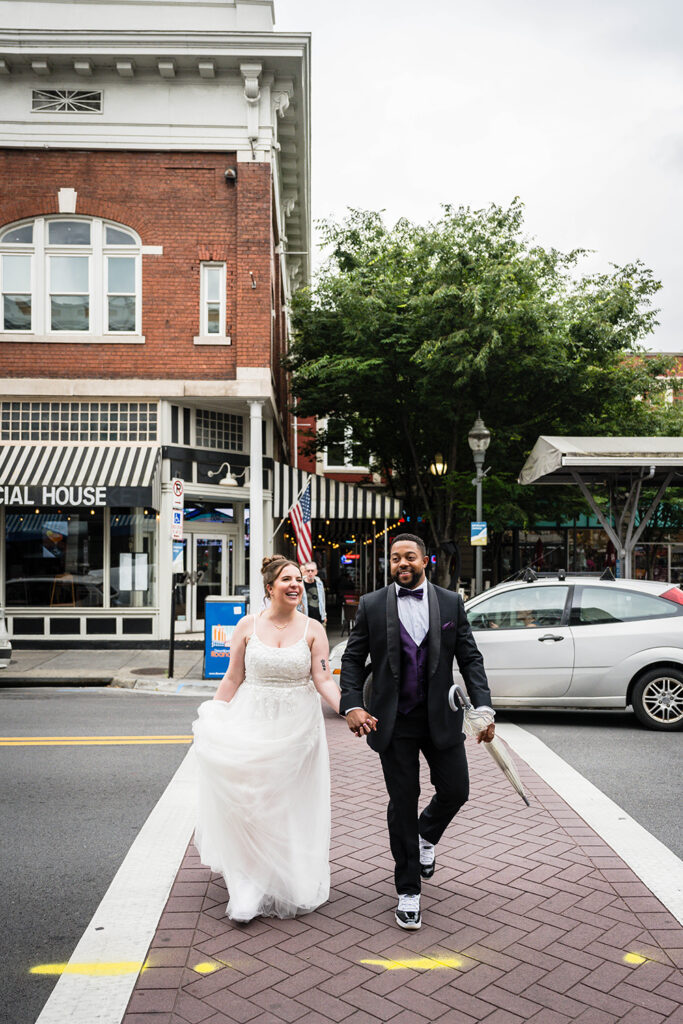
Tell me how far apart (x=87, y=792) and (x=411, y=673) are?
370cm

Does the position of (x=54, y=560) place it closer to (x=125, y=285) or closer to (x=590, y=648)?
(x=125, y=285)

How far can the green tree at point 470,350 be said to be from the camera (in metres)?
18.2

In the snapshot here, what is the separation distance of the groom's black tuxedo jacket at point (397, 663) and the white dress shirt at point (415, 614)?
46mm

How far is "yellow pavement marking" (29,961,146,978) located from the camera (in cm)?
375

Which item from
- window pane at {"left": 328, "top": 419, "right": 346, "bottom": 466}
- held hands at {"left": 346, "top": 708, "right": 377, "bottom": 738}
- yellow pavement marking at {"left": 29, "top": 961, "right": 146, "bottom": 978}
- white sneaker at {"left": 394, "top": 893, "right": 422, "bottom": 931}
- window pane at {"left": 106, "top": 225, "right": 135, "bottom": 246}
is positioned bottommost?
yellow pavement marking at {"left": 29, "top": 961, "right": 146, "bottom": 978}

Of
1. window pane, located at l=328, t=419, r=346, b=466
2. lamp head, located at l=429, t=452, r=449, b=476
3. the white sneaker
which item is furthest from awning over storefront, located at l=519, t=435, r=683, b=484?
window pane, located at l=328, t=419, r=346, b=466

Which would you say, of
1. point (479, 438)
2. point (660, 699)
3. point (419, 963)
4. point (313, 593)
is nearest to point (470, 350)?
point (479, 438)

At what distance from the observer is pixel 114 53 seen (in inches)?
651

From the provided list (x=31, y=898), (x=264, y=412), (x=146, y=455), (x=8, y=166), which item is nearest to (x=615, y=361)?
(x=264, y=412)

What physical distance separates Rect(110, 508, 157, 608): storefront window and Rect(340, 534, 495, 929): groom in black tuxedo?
13.3m

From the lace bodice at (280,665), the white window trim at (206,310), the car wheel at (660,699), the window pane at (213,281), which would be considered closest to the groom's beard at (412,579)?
the lace bodice at (280,665)

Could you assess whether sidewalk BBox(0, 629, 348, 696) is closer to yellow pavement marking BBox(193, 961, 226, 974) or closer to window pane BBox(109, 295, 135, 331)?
window pane BBox(109, 295, 135, 331)

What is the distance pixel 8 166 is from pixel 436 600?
53.1ft

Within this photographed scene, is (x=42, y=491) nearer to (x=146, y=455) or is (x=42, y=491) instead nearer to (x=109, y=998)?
(x=146, y=455)
